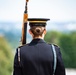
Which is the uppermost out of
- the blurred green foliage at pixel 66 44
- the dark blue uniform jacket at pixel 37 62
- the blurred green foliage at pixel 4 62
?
the dark blue uniform jacket at pixel 37 62

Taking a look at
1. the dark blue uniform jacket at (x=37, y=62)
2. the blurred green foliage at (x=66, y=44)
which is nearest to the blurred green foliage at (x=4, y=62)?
the blurred green foliage at (x=66, y=44)

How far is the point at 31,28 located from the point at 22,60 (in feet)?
0.70

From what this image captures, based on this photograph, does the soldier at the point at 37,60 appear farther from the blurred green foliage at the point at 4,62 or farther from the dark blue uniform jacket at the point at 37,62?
the blurred green foliage at the point at 4,62

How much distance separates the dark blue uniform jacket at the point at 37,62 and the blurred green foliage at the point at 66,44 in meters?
20.1

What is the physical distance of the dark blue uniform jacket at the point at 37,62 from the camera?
119 inches

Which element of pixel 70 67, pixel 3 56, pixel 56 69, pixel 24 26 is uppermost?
pixel 24 26

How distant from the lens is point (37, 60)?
9.96ft

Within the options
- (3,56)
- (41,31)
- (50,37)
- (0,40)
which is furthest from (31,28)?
(50,37)

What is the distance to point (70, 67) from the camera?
22984 millimetres

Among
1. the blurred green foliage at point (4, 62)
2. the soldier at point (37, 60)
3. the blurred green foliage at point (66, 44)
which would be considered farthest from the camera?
the blurred green foliage at point (66, 44)

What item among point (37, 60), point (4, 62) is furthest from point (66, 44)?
point (37, 60)

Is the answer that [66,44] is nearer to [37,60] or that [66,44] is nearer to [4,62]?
[4,62]

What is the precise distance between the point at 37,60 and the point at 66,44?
69.7 ft

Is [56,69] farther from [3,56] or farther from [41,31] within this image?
[3,56]
